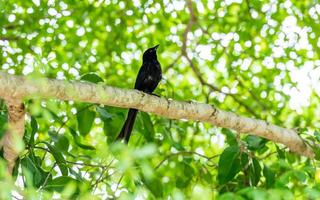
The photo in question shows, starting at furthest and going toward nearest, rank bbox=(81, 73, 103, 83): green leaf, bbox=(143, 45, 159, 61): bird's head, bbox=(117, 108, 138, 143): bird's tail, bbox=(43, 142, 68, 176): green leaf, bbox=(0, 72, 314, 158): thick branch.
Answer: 1. bbox=(143, 45, 159, 61): bird's head
2. bbox=(117, 108, 138, 143): bird's tail
3. bbox=(81, 73, 103, 83): green leaf
4. bbox=(43, 142, 68, 176): green leaf
5. bbox=(0, 72, 314, 158): thick branch

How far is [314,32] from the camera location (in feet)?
14.6

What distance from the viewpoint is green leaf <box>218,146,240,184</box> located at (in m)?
2.77

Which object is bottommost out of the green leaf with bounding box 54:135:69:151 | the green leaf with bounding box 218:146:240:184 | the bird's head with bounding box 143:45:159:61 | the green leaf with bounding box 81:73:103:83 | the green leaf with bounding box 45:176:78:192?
the green leaf with bounding box 218:146:240:184

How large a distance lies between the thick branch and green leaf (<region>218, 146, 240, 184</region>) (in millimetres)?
116

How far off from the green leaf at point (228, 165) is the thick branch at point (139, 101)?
4.6 inches

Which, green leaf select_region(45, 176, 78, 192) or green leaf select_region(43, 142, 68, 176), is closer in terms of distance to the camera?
green leaf select_region(45, 176, 78, 192)

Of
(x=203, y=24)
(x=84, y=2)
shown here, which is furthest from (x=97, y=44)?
(x=203, y=24)

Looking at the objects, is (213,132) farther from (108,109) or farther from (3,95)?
(3,95)

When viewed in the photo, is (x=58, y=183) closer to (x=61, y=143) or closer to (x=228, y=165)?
(x=61, y=143)

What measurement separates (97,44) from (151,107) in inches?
99.1

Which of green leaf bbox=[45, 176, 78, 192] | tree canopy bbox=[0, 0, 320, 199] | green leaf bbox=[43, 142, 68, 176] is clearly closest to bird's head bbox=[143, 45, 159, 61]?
tree canopy bbox=[0, 0, 320, 199]

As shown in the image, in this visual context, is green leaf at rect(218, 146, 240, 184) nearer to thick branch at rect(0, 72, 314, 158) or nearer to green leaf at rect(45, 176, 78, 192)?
thick branch at rect(0, 72, 314, 158)

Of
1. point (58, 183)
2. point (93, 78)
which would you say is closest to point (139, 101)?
point (93, 78)

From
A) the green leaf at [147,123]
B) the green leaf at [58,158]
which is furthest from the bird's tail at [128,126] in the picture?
the green leaf at [58,158]
